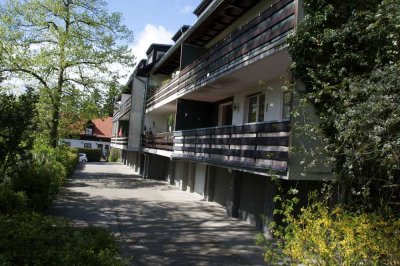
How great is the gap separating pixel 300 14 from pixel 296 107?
221cm

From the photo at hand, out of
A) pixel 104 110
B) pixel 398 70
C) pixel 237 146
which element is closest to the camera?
pixel 398 70

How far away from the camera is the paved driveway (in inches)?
353

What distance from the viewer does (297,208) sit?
10758mm

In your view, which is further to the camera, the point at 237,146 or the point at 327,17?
the point at 237,146

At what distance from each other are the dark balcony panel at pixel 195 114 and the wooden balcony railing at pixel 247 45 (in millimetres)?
1723

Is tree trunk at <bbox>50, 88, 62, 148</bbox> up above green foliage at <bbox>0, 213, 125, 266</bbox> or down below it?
above

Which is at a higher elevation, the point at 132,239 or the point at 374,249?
the point at 374,249

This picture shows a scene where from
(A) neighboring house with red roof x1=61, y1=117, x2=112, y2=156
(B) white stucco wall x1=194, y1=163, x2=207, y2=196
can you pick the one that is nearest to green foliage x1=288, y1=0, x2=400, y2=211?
(B) white stucco wall x1=194, y1=163, x2=207, y2=196

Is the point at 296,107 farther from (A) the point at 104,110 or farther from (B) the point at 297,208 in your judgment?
(A) the point at 104,110

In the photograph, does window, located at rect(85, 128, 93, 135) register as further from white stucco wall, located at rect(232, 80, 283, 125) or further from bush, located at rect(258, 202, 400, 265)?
bush, located at rect(258, 202, 400, 265)

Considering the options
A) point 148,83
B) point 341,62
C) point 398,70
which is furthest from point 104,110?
point 398,70

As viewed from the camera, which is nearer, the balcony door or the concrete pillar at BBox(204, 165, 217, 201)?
the concrete pillar at BBox(204, 165, 217, 201)

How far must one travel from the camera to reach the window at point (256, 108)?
1370cm

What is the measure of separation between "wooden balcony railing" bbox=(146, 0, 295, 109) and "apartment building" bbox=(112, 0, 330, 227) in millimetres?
25
